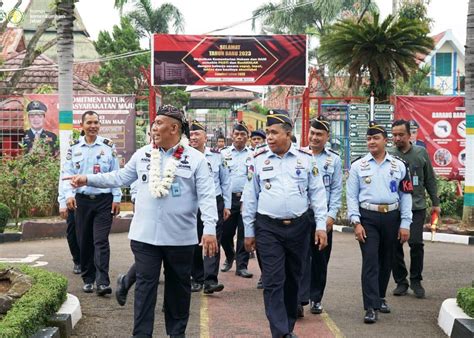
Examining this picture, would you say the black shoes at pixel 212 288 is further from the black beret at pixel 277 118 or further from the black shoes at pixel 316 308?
the black beret at pixel 277 118

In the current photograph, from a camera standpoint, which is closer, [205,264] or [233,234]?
[205,264]

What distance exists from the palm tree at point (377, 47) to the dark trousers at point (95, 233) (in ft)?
30.7

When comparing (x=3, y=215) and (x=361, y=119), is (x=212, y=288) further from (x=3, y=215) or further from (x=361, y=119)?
(x=361, y=119)

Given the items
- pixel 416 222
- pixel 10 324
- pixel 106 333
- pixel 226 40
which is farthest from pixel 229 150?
pixel 226 40

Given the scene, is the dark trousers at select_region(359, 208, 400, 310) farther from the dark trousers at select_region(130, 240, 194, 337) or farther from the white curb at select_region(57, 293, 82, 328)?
the white curb at select_region(57, 293, 82, 328)

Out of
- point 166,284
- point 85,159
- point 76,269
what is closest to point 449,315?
point 166,284

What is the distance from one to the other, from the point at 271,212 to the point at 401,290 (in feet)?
9.52

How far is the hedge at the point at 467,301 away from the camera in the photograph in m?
6.34

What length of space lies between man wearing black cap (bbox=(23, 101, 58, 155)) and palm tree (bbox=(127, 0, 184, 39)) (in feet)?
80.3

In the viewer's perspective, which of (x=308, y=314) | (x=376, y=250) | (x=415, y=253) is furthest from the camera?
(x=415, y=253)

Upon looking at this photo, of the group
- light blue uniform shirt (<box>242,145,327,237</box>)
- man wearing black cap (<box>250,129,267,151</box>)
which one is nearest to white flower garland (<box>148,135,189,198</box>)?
light blue uniform shirt (<box>242,145,327,237</box>)

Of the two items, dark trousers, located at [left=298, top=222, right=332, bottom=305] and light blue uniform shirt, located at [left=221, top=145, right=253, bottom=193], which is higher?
light blue uniform shirt, located at [left=221, top=145, right=253, bottom=193]

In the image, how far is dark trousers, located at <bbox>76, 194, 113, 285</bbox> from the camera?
319 inches

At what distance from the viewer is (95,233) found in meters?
8.12
